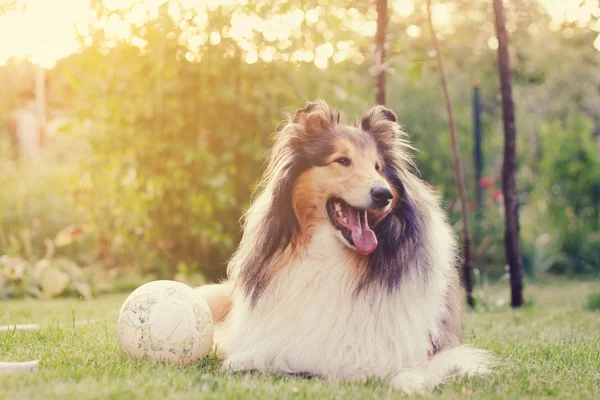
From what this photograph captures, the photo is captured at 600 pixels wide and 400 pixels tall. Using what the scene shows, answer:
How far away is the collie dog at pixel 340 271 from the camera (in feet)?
11.6

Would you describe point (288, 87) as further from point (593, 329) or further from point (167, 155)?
point (593, 329)

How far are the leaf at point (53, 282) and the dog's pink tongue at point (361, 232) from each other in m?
5.44

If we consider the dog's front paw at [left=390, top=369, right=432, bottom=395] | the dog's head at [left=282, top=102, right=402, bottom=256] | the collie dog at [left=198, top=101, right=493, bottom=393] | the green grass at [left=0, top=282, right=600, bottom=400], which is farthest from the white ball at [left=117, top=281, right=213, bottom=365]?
the dog's front paw at [left=390, top=369, right=432, bottom=395]

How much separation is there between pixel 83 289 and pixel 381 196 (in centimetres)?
562

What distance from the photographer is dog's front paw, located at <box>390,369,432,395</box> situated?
3170 millimetres

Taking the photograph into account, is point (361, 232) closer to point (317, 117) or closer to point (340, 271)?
point (340, 271)

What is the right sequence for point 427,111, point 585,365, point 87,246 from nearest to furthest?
point 585,365 < point 87,246 < point 427,111

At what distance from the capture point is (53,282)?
8.07 m

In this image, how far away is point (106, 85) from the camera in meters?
8.13

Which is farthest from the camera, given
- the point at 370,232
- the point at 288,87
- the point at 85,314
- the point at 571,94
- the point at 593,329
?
the point at 571,94

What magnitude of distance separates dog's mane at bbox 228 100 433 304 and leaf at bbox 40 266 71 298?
4870 mm

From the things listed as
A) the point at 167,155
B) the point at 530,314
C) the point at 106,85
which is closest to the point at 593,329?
the point at 530,314

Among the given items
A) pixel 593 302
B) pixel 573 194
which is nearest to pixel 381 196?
pixel 593 302

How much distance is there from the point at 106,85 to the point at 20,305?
8.60 ft
